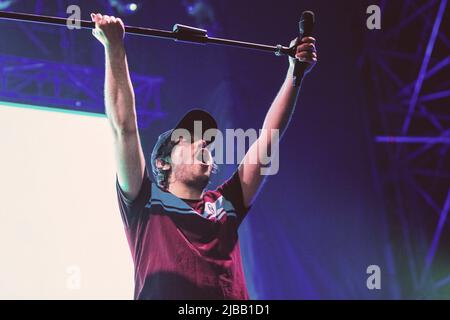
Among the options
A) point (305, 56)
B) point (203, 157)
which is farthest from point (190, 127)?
point (305, 56)

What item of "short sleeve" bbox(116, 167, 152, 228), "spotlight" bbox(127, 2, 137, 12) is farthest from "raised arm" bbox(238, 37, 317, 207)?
"spotlight" bbox(127, 2, 137, 12)

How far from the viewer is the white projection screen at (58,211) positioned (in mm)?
2455

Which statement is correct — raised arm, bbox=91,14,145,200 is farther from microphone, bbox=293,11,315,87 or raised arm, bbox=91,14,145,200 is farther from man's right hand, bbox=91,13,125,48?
microphone, bbox=293,11,315,87

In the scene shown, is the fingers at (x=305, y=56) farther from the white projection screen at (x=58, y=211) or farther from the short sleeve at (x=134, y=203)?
the white projection screen at (x=58, y=211)

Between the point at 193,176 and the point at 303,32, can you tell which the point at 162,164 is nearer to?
the point at 193,176

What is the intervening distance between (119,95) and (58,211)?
74cm

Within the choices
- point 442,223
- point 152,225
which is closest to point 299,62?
point 152,225

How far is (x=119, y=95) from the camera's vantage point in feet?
6.80

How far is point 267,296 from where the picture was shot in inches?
119

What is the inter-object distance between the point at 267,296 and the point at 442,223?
3.86 feet

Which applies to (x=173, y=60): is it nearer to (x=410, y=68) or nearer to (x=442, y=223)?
(x=410, y=68)

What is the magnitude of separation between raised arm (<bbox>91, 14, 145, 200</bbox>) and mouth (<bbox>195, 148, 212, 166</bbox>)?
34 centimetres

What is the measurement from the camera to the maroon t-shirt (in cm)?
220

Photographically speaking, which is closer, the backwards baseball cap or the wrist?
the wrist
